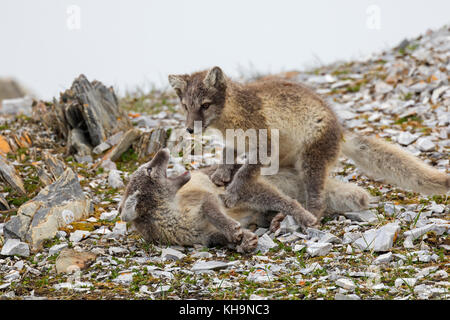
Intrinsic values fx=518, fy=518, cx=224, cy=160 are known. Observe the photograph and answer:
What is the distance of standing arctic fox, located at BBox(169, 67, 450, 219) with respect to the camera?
22.5 ft

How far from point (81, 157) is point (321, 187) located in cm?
460

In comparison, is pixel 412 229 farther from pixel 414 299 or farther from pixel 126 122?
pixel 126 122

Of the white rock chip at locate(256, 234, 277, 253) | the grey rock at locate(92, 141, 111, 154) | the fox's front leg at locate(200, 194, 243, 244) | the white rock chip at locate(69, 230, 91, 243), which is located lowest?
the white rock chip at locate(256, 234, 277, 253)

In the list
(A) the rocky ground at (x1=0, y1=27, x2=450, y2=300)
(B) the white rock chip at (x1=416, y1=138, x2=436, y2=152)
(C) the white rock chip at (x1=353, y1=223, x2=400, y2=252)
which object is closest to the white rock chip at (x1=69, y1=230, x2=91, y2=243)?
(A) the rocky ground at (x1=0, y1=27, x2=450, y2=300)

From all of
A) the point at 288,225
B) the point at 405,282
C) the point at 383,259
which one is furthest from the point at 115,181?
the point at 405,282

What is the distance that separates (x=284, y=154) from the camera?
731cm

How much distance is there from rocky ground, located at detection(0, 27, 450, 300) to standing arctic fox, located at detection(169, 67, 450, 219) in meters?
0.45

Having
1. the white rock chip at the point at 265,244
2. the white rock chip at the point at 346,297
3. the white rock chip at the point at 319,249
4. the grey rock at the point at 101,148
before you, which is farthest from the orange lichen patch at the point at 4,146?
the white rock chip at the point at 346,297

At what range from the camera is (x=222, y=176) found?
7246 mm

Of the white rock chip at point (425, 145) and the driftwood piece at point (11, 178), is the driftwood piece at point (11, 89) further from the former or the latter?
the white rock chip at point (425, 145)

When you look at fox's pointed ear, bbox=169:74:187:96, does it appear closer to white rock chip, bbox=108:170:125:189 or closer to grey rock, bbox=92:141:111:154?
white rock chip, bbox=108:170:125:189

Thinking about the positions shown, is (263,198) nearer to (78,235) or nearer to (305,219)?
(305,219)

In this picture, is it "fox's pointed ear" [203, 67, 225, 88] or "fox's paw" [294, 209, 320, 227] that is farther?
"fox's pointed ear" [203, 67, 225, 88]
